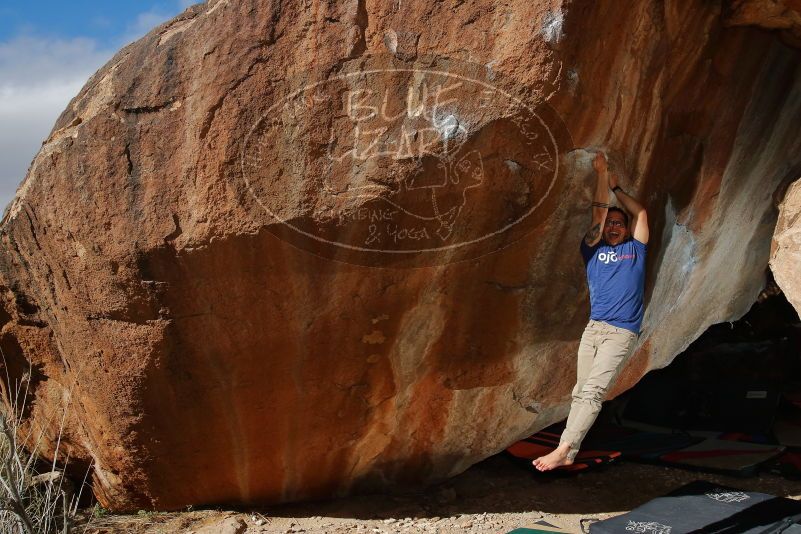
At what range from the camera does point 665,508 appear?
3.32 m

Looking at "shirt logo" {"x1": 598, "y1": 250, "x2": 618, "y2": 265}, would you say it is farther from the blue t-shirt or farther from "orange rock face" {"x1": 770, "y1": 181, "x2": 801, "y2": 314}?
"orange rock face" {"x1": 770, "y1": 181, "x2": 801, "y2": 314}

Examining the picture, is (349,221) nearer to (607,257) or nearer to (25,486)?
(607,257)

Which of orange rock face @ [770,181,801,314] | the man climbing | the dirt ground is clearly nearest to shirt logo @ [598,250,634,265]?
the man climbing

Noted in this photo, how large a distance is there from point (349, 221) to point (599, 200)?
3.06 feet

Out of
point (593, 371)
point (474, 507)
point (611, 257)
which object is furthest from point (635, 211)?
point (474, 507)

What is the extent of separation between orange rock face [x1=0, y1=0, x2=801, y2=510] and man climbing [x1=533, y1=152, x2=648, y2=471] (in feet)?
0.32

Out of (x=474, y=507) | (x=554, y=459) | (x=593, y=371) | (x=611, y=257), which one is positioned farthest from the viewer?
(x=474, y=507)

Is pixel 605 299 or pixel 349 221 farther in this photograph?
pixel 605 299

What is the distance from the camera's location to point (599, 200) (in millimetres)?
2924

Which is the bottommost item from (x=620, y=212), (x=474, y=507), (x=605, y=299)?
(x=474, y=507)

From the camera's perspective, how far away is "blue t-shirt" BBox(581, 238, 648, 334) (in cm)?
281

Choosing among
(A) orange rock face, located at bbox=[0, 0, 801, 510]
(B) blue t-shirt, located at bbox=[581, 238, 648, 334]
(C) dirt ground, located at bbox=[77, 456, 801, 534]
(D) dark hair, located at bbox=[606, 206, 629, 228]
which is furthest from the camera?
(C) dirt ground, located at bbox=[77, 456, 801, 534]

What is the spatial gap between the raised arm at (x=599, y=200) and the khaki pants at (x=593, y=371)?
12.6 inches

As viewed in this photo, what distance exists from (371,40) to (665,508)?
2.24 metres
